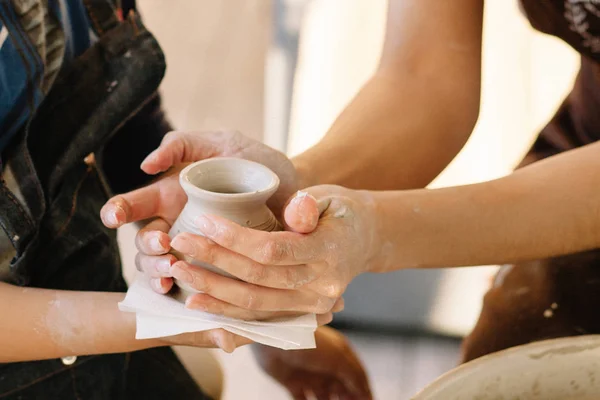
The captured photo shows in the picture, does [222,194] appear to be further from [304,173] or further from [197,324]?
[304,173]

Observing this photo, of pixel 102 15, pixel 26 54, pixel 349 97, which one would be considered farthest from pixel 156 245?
pixel 349 97

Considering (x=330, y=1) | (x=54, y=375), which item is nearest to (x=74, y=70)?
(x=54, y=375)

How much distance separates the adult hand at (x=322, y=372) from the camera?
50.3 inches

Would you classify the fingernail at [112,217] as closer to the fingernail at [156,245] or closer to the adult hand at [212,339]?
A: the fingernail at [156,245]

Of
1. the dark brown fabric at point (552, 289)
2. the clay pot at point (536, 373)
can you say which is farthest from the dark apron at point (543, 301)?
the clay pot at point (536, 373)

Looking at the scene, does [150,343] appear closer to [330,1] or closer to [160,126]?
[160,126]

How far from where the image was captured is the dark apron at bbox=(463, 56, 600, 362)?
110cm

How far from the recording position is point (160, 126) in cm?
127

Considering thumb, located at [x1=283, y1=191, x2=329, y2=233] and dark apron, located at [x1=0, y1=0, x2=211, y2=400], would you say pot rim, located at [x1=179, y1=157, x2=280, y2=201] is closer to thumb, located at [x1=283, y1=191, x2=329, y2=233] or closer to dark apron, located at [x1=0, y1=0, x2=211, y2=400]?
thumb, located at [x1=283, y1=191, x2=329, y2=233]

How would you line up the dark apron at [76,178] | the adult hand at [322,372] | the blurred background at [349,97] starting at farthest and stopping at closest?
the blurred background at [349,97] → the adult hand at [322,372] → the dark apron at [76,178]

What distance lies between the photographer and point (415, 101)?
3.90 ft

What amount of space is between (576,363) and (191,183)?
609 mm

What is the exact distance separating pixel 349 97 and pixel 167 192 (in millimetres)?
1690

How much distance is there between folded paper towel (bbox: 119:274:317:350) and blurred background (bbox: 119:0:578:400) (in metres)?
0.86
